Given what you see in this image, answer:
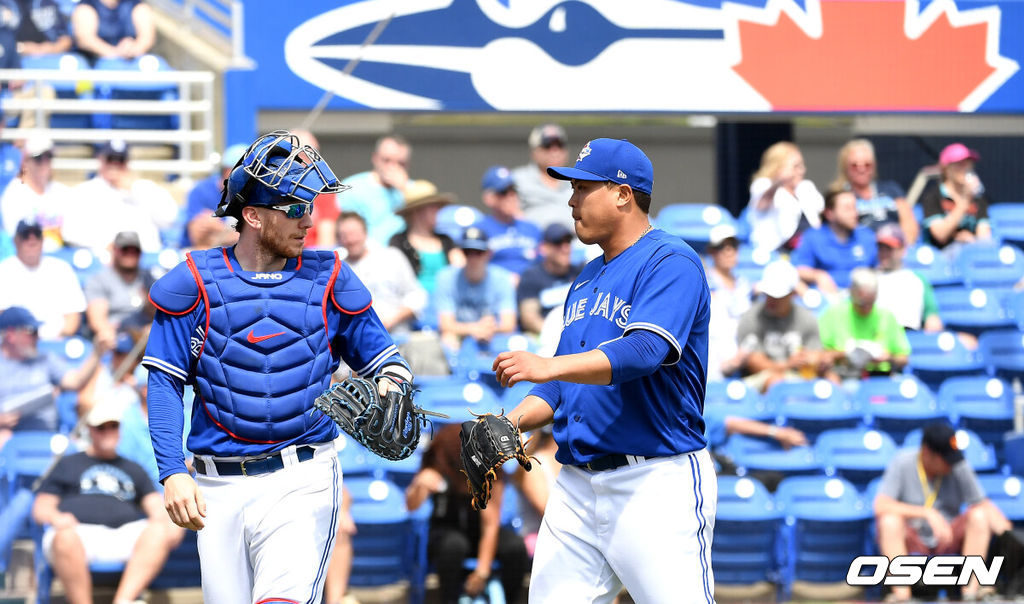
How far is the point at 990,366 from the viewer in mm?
8203

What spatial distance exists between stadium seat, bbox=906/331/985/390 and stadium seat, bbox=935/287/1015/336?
0.48 meters

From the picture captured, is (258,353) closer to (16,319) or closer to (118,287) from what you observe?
(16,319)

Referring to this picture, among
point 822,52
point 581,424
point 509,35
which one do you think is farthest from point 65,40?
point 581,424

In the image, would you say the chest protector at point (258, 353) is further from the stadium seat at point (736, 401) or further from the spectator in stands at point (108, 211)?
the spectator in stands at point (108, 211)

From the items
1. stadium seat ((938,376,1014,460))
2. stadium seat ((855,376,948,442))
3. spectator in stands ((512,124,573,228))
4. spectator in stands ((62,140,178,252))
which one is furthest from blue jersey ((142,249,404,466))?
stadium seat ((938,376,1014,460))

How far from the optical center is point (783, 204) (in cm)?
884

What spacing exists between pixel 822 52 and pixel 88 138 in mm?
5306

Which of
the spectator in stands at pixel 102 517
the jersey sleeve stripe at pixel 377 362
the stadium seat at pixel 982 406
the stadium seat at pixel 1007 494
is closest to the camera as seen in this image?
the jersey sleeve stripe at pixel 377 362

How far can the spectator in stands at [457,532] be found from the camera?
6395mm

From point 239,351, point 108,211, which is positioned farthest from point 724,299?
point 239,351

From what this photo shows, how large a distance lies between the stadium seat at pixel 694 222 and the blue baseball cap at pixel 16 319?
3944 mm

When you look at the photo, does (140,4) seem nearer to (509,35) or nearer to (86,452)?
(509,35)

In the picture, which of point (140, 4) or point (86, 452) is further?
point (140, 4)

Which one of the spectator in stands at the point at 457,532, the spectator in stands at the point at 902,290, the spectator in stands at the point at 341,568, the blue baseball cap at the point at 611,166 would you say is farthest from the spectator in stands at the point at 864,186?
the blue baseball cap at the point at 611,166
